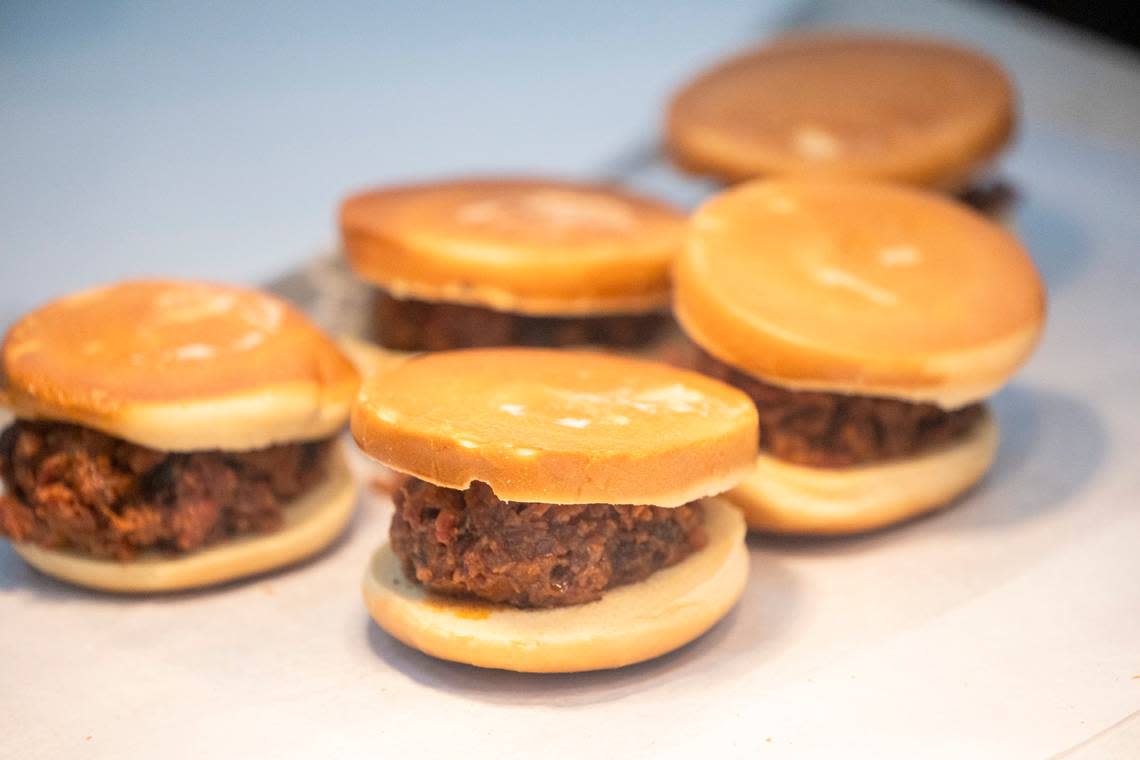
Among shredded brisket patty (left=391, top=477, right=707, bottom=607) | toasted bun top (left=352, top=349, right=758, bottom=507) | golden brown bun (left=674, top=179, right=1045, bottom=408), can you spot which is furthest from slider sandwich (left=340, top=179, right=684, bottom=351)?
shredded brisket patty (left=391, top=477, right=707, bottom=607)

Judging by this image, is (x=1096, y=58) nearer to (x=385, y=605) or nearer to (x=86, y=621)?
(x=385, y=605)

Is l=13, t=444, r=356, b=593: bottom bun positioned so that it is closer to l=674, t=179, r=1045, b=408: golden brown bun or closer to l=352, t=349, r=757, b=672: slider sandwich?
l=352, t=349, r=757, b=672: slider sandwich

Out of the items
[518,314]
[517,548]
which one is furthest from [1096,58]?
[517,548]

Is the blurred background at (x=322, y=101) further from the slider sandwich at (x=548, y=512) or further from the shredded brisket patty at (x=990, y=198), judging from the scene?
the slider sandwich at (x=548, y=512)

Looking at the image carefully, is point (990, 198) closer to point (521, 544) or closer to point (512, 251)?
point (512, 251)

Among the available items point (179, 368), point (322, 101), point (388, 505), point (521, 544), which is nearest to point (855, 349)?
point (521, 544)

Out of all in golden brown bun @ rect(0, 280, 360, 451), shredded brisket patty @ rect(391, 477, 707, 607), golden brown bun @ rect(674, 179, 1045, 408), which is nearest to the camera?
shredded brisket patty @ rect(391, 477, 707, 607)

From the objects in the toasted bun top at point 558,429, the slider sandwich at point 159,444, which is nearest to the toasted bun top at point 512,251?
the slider sandwich at point 159,444
